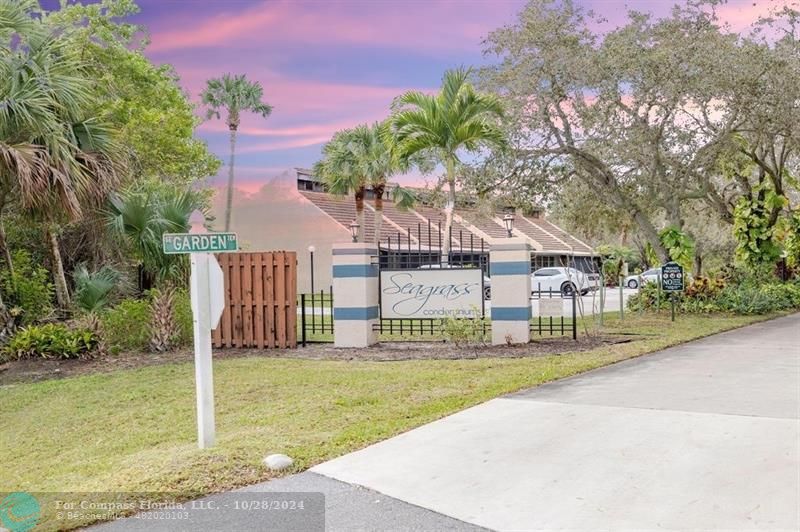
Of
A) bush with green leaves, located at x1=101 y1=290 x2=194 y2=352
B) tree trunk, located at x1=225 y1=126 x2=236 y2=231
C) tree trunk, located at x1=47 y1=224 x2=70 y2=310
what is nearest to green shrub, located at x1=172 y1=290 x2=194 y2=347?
bush with green leaves, located at x1=101 y1=290 x2=194 y2=352

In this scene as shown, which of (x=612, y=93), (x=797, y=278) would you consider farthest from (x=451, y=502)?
(x=797, y=278)

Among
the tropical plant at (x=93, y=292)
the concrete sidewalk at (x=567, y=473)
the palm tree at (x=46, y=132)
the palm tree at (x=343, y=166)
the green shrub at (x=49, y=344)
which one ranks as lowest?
the concrete sidewalk at (x=567, y=473)

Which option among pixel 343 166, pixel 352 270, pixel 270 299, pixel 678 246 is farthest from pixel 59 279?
pixel 343 166

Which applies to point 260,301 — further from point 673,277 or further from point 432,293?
point 673,277

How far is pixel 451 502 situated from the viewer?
14.1 ft

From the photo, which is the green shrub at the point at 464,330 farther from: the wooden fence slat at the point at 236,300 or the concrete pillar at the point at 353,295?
the wooden fence slat at the point at 236,300

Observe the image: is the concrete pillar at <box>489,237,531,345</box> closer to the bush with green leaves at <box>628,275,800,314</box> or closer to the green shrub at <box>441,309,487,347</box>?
the green shrub at <box>441,309,487,347</box>

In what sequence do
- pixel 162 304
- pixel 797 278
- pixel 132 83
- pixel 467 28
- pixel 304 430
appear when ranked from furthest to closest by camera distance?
pixel 797 278 → pixel 132 83 → pixel 467 28 → pixel 162 304 → pixel 304 430

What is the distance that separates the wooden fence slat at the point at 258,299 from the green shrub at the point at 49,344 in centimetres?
278

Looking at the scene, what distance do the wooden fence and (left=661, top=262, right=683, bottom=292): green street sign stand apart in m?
8.65

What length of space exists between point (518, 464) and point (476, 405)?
79.7 inches

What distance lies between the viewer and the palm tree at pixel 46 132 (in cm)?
1074

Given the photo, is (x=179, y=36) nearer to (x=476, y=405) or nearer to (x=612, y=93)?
(x=612, y=93)

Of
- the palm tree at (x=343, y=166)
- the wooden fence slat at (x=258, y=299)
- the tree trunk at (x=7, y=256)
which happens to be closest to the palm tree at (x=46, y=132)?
the tree trunk at (x=7, y=256)
